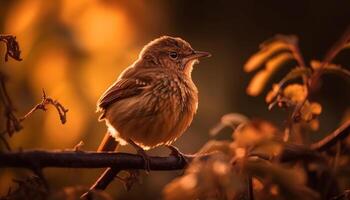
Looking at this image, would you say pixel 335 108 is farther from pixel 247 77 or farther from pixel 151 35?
pixel 151 35

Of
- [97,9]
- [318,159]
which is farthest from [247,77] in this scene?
[318,159]

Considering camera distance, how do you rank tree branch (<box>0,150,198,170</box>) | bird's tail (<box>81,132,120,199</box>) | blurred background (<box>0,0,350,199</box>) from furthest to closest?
1. blurred background (<box>0,0,350,199</box>)
2. bird's tail (<box>81,132,120,199</box>)
3. tree branch (<box>0,150,198,170</box>)

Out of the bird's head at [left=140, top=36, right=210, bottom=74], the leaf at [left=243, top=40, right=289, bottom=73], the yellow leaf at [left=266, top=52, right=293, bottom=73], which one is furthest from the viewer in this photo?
the bird's head at [left=140, top=36, right=210, bottom=74]

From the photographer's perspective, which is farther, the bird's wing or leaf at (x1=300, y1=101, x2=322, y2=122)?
the bird's wing

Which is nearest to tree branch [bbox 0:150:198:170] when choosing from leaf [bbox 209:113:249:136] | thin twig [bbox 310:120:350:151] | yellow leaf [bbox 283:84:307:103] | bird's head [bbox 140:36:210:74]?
leaf [bbox 209:113:249:136]

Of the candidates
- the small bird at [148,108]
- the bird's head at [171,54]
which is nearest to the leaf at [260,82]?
the small bird at [148,108]

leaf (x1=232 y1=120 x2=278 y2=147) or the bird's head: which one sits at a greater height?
leaf (x1=232 y1=120 x2=278 y2=147)

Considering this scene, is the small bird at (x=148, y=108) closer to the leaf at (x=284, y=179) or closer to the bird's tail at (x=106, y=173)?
the bird's tail at (x=106, y=173)

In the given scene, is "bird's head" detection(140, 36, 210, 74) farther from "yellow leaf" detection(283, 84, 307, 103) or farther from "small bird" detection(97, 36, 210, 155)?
"yellow leaf" detection(283, 84, 307, 103)
